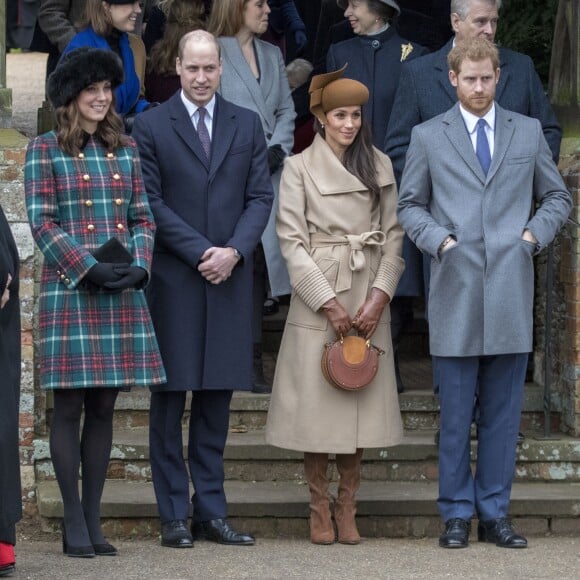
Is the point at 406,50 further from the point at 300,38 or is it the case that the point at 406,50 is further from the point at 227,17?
the point at 300,38

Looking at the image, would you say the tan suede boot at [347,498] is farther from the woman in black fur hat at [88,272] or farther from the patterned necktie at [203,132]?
the patterned necktie at [203,132]

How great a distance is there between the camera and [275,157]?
8.25 metres

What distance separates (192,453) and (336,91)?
1627 millimetres

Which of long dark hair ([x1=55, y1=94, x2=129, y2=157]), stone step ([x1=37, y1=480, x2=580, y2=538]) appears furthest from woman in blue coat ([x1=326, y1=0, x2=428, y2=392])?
long dark hair ([x1=55, y1=94, x2=129, y2=157])

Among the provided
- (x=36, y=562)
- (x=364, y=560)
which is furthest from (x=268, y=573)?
(x=36, y=562)

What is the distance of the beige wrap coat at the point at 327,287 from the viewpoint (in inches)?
286

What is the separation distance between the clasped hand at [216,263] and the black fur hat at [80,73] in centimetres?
81

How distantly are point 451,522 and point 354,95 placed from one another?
5.97 feet

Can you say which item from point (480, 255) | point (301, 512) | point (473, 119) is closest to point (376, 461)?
point (301, 512)

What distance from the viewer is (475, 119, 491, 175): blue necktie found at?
7219 mm

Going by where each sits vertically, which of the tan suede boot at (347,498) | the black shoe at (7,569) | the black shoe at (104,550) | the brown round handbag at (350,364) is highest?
the brown round handbag at (350,364)

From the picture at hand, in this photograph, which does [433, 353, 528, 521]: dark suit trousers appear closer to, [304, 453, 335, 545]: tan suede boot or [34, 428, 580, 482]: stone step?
[304, 453, 335, 545]: tan suede boot

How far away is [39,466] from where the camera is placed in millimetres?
7891

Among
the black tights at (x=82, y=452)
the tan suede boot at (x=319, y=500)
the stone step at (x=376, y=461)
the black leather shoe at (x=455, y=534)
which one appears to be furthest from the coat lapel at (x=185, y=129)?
the black leather shoe at (x=455, y=534)
